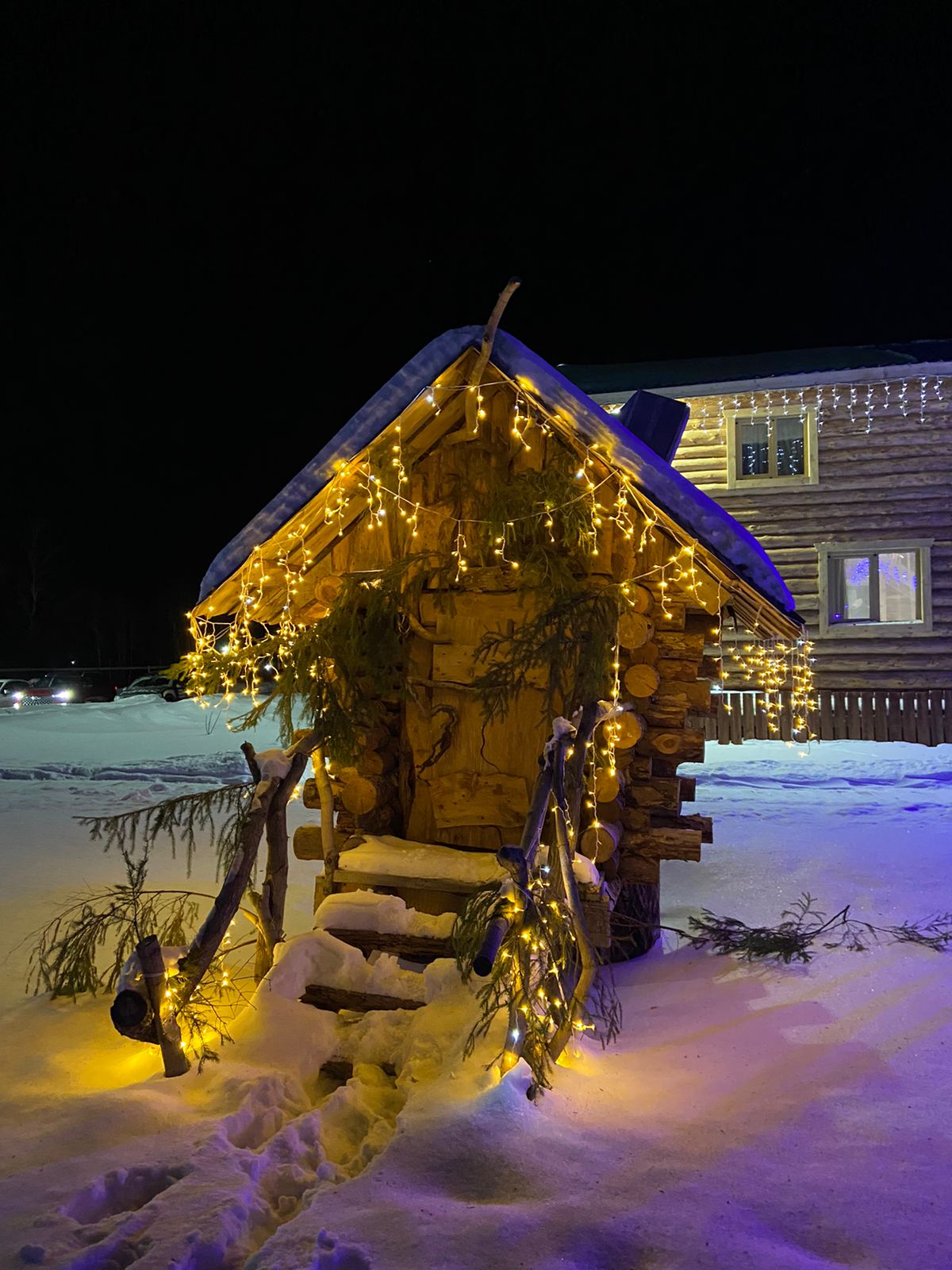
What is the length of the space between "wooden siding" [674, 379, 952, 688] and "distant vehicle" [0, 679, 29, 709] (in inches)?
941

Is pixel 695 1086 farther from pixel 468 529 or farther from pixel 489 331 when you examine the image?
pixel 489 331

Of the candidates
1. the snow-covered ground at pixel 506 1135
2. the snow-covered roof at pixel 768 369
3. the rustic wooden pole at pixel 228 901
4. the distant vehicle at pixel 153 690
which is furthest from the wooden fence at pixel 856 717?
the distant vehicle at pixel 153 690

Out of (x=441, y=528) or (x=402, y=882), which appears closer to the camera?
(x=402, y=882)

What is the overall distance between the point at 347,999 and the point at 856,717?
54.2 ft

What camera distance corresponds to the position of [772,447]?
64.8ft

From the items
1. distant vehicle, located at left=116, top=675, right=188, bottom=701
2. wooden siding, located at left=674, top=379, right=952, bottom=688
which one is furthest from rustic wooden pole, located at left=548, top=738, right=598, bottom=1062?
distant vehicle, located at left=116, top=675, right=188, bottom=701

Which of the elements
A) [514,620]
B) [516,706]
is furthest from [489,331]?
[516,706]

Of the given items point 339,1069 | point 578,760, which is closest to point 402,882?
point 339,1069

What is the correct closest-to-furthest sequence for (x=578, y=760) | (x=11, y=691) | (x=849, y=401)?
(x=578, y=760) < (x=849, y=401) < (x=11, y=691)

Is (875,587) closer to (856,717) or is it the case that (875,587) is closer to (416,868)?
(856,717)

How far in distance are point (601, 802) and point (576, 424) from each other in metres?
2.88

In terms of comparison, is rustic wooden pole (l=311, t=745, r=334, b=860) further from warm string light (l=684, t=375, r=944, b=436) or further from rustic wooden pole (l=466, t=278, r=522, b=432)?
warm string light (l=684, t=375, r=944, b=436)

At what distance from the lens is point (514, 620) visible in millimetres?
6938

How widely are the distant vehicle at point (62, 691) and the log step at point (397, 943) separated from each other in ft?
85.4
